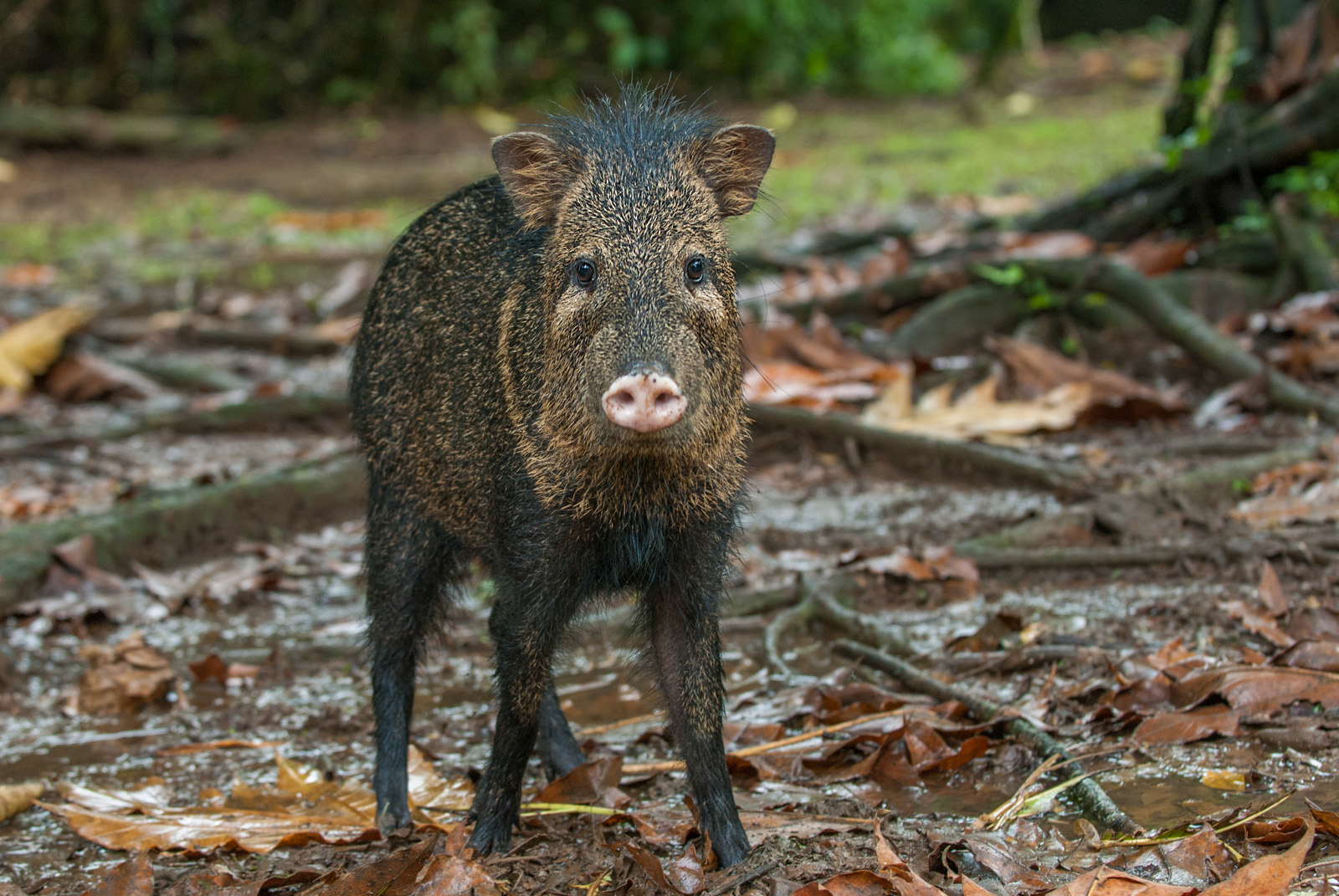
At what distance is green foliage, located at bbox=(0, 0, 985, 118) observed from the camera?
52.6ft

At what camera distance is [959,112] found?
618 inches

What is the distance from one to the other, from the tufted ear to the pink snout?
803 millimetres

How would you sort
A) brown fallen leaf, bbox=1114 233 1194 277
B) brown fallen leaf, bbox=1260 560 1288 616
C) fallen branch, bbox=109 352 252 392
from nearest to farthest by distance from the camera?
1. brown fallen leaf, bbox=1260 560 1288 616
2. brown fallen leaf, bbox=1114 233 1194 277
3. fallen branch, bbox=109 352 252 392

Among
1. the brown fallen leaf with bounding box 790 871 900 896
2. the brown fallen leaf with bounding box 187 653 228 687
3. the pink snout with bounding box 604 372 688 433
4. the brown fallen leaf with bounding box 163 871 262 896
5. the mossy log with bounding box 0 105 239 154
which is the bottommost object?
the brown fallen leaf with bounding box 187 653 228 687

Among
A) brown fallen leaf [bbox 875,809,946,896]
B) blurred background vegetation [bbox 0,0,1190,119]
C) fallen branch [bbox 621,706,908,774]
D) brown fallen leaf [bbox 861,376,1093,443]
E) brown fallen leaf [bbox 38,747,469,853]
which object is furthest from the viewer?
blurred background vegetation [bbox 0,0,1190,119]

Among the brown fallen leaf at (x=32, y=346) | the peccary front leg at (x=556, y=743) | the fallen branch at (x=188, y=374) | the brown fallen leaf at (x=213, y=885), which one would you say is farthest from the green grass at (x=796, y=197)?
the brown fallen leaf at (x=213, y=885)

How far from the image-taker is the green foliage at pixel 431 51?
16.0 metres

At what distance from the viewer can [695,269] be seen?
2881 millimetres

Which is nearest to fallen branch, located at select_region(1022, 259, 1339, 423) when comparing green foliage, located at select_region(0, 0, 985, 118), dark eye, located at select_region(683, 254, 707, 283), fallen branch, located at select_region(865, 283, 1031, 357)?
fallen branch, located at select_region(865, 283, 1031, 357)

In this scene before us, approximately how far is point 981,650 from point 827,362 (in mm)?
2685

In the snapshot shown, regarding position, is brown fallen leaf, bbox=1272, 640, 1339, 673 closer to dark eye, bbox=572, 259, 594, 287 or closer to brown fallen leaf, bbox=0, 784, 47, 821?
dark eye, bbox=572, 259, 594, 287

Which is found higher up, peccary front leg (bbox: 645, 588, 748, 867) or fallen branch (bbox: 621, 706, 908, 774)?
peccary front leg (bbox: 645, 588, 748, 867)

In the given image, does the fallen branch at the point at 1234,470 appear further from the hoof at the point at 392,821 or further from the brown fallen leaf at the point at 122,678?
the brown fallen leaf at the point at 122,678

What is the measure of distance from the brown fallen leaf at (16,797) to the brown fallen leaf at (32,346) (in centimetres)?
406
